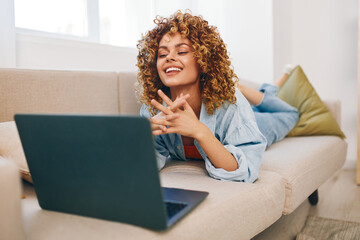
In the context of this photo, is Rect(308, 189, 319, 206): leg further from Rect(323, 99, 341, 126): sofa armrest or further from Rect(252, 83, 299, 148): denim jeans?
Rect(323, 99, 341, 126): sofa armrest

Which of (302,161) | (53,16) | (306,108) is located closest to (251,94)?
(306,108)

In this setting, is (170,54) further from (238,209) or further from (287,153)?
(287,153)

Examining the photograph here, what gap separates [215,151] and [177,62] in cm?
34

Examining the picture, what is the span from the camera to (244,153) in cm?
116

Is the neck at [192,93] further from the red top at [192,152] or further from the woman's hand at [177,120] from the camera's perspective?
the woman's hand at [177,120]

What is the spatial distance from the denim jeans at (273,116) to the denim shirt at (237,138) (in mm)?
533

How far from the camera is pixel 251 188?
1.04m

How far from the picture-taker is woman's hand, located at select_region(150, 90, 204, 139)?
0.95 meters

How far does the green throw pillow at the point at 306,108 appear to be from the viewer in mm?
2061

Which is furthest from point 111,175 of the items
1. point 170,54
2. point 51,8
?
point 51,8

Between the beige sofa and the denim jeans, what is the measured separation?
7cm

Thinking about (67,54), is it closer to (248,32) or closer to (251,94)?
(251,94)

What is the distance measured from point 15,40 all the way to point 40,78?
1.40ft

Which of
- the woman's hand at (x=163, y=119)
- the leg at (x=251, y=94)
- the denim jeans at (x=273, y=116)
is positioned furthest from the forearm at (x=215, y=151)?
the leg at (x=251, y=94)
